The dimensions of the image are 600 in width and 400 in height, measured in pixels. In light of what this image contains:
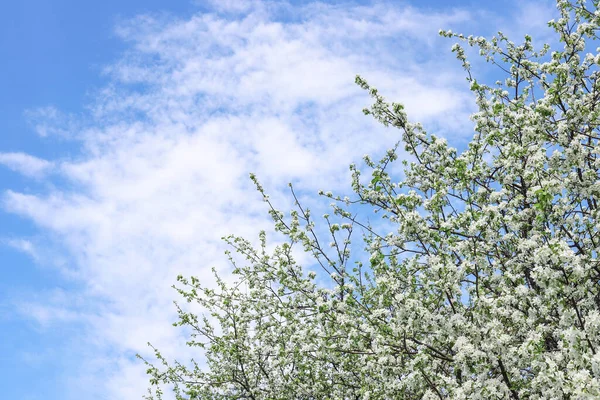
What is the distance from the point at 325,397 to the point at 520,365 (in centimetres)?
467

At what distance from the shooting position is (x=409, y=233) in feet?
26.3

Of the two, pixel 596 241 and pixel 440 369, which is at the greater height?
pixel 596 241

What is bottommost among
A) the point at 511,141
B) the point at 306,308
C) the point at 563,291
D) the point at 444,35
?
the point at 563,291

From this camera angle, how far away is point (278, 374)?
1222 centimetres

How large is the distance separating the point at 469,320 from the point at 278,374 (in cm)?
574

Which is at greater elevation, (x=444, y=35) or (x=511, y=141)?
(x=444, y=35)

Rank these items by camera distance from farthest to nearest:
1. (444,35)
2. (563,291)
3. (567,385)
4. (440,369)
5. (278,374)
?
(278,374)
(444,35)
(440,369)
(563,291)
(567,385)

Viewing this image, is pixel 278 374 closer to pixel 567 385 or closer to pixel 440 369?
pixel 440 369

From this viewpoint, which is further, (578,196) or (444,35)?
(444,35)

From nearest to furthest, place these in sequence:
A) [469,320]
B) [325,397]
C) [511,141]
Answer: [469,320]
[511,141]
[325,397]

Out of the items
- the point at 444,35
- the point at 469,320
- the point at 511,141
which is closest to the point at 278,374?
the point at 469,320

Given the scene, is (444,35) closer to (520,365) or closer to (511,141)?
(511,141)

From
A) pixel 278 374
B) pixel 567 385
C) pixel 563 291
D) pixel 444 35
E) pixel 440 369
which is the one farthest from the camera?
pixel 278 374

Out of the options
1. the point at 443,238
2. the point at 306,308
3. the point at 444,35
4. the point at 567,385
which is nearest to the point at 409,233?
the point at 443,238
